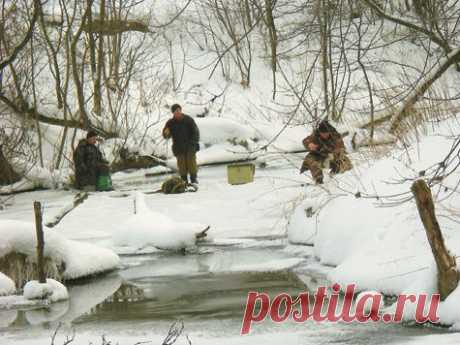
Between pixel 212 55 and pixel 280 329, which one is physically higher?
pixel 212 55

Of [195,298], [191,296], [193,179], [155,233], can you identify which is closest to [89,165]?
[193,179]

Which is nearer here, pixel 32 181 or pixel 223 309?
pixel 223 309

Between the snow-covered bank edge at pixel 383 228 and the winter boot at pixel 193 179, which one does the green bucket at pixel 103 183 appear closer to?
the winter boot at pixel 193 179

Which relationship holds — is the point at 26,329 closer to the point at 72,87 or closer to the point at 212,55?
the point at 72,87

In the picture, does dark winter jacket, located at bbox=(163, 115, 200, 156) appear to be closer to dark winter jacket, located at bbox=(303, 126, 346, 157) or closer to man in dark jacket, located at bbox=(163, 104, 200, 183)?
man in dark jacket, located at bbox=(163, 104, 200, 183)

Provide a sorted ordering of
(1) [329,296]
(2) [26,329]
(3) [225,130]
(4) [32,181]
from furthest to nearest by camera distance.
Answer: (3) [225,130] < (4) [32,181] < (1) [329,296] < (2) [26,329]

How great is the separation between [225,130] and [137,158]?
3809 millimetres

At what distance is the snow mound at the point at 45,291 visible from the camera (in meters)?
11.2

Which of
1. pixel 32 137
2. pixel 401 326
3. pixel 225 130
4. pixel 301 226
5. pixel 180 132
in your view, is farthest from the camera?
pixel 225 130

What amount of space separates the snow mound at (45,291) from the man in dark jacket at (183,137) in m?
9.83

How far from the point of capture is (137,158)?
26.3m

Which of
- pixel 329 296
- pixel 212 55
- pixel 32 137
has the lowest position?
pixel 329 296

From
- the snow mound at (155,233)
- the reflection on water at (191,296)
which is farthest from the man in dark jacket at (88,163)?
the reflection on water at (191,296)

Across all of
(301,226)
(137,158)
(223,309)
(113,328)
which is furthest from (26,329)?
(137,158)
